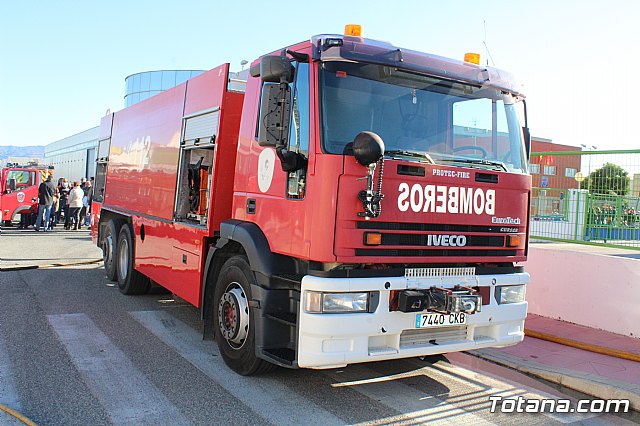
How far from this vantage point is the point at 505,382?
552cm

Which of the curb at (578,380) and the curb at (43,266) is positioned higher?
the curb at (578,380)

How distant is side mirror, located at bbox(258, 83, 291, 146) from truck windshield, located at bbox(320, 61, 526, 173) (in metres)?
0.35

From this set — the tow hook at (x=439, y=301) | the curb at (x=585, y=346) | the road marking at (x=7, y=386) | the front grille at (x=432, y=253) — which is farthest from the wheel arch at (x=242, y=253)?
the curb at (x=585, y=346)

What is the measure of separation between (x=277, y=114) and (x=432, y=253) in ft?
5.56

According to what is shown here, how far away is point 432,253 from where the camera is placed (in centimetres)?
469

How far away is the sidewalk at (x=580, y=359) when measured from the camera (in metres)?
5.32

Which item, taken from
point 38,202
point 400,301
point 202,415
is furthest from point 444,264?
point 38,202

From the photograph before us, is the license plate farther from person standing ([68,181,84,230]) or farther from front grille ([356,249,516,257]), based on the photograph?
person standing ([68,181,84,230])

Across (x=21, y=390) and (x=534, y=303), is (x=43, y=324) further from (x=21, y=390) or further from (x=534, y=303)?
(x=534, y=303)

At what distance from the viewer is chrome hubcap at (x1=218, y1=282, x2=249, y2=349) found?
16.8ft

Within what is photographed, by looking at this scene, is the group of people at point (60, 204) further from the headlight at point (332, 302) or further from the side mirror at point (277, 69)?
the headlight at point (332, 302)

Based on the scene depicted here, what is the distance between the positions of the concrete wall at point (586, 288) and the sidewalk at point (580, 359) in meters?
0.20

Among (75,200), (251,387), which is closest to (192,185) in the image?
(251,387)

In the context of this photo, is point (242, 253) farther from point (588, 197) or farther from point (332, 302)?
point (588, 197)
